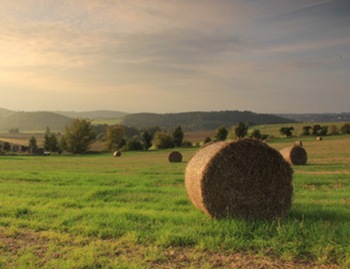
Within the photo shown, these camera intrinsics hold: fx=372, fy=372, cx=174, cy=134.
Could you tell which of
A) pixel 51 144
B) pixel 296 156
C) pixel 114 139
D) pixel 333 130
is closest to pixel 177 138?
pixel 114 139

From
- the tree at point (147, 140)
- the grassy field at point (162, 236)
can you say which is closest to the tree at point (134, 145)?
the tree at point (147, 140)

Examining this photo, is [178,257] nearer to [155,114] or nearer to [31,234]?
[31,234]

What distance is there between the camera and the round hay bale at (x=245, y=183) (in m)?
9.28

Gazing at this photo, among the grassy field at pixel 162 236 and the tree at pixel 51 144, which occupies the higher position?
the grassy field at pixel 162 236

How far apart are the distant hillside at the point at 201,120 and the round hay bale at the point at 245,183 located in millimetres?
128953

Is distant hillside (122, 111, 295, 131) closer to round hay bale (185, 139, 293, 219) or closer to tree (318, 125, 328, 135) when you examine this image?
tree (318, 125, 328, 135)

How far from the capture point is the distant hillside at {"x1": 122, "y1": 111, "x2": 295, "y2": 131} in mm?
148700

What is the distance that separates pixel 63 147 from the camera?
96.1 meters

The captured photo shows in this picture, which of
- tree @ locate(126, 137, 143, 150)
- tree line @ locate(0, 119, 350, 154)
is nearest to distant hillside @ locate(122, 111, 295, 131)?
tree line @ locate(0, 119, 350, 154)

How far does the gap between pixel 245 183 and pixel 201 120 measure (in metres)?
154

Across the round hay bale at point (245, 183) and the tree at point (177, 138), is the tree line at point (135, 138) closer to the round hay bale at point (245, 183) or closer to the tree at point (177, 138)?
the tree at point (177, 138)

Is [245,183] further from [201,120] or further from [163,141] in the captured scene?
[201,120]

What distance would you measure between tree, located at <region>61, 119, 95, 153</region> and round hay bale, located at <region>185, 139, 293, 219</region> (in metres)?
86.3

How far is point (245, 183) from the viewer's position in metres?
9.41
